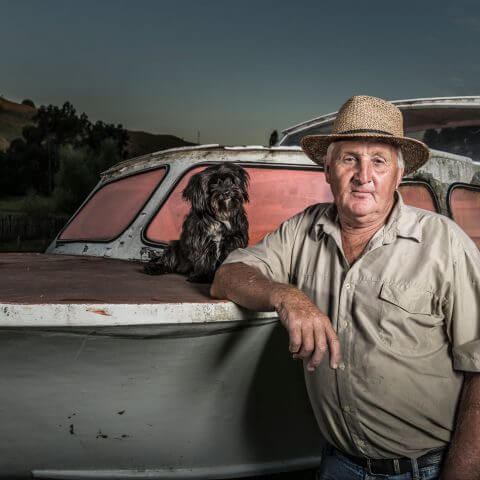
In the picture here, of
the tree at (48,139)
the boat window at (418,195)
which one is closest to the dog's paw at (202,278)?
the boat window at (418,195)

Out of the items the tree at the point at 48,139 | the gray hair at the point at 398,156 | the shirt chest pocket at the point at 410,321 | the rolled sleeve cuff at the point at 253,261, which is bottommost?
the shirt chest pocket at the point at 410,321

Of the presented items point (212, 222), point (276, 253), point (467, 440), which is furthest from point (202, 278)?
point (467, 440)

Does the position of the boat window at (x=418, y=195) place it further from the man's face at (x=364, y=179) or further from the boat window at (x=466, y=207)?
the man's face at (x=364, y=179)

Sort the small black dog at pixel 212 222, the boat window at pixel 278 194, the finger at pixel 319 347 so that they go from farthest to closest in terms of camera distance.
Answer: the boat window at pixel 278 194, the small black dog at pixel 212 222, the finger at pixel 319 347

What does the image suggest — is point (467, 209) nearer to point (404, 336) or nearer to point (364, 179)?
point (364, 179)

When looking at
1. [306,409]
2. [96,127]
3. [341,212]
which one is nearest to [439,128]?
[306,409]

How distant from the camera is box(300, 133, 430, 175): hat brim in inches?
85.5

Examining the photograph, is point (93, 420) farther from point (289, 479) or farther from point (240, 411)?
point (289, 479)

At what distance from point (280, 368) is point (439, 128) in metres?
3.43

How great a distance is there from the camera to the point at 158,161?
4.53 meters

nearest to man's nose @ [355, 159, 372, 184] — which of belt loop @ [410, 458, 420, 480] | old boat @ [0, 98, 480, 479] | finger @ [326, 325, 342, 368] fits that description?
finger @ [326, 325, 342, 368]

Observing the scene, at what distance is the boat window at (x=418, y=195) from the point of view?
167 inches

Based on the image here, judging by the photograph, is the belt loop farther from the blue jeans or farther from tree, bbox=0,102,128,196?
tree, bbox=0,102,128,196

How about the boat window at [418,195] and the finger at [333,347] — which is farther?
the boat window at [418,195]
